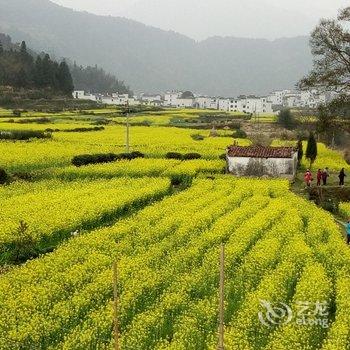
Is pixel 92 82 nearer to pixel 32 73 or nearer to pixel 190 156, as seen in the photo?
pixel 32 73

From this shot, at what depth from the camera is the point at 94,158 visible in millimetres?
38531

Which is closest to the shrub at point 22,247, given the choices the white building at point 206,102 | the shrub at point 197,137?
the shrub at point 197,137

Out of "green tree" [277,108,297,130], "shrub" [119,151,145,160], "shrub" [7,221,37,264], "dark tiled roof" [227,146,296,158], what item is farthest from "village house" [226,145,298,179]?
"green tree" [277,108,297,130]

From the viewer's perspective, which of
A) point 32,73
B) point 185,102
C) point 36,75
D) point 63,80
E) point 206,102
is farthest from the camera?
point 185,102

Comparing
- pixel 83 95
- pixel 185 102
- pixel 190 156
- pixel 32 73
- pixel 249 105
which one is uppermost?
pixel 32 73

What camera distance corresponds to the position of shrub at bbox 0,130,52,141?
4941 cm

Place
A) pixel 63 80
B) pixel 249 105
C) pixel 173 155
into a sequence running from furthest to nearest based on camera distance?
1. pixel 249 105
2. pixel 63 80
3. pixel 173 155

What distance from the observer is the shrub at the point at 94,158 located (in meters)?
37.8

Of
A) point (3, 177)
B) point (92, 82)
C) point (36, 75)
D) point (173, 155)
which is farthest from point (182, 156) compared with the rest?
point (92, 82)

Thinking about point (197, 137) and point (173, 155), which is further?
point (197, 137)

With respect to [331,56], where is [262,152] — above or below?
below

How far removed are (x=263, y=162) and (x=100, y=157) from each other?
1114 cm

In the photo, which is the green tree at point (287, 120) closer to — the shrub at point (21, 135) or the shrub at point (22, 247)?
the shrub at point (21, 135)

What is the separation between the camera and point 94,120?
7425 centimetres
